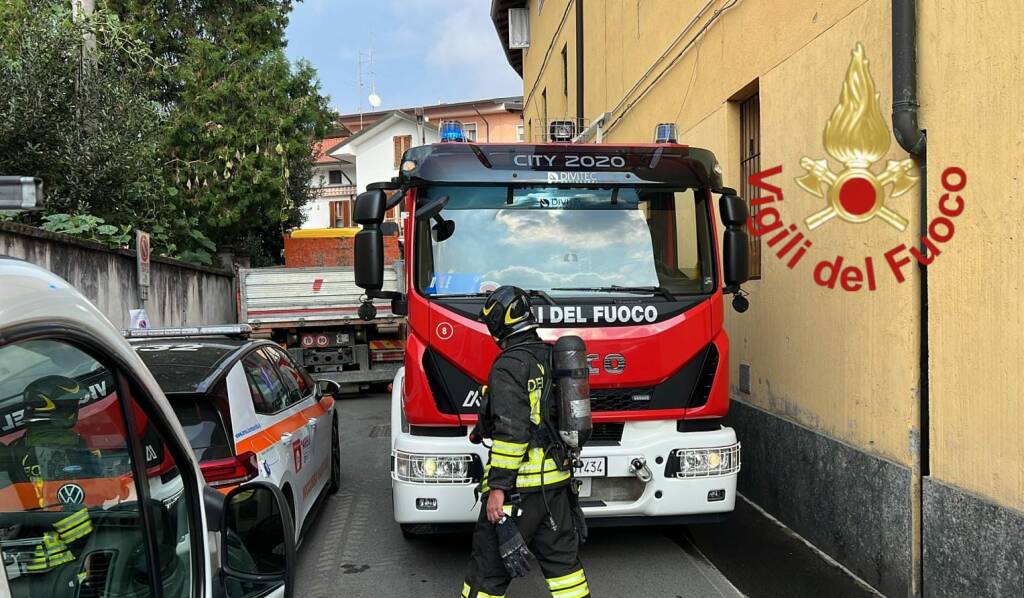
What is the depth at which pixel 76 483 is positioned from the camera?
1.61 m

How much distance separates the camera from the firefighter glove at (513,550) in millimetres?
3336

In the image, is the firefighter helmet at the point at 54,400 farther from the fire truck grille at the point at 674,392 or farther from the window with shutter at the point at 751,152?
the window with shutter at the point at 751,152

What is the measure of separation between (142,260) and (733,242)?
8.41 metres

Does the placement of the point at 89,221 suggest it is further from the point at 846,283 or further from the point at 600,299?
the point at 846,283

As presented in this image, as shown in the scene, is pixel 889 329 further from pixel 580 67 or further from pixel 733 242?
pixel 580 67

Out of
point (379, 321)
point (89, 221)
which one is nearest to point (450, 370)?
point (89, 221)

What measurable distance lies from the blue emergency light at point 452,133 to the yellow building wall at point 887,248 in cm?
247

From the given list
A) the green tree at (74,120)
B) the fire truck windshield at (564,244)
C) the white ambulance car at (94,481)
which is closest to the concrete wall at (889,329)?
the fire truck windshield at (564,244)

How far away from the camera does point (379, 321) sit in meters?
12.9

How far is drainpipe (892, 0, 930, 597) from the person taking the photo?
4.00 m

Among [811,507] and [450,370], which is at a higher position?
[450,370]

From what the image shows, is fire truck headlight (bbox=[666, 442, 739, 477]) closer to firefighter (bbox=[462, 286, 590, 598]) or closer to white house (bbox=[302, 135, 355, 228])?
firefighter (bbox=[462, 286, 590, 598])

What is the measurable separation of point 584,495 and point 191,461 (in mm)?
2882

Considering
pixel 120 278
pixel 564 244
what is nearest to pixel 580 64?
pixel 120 278
